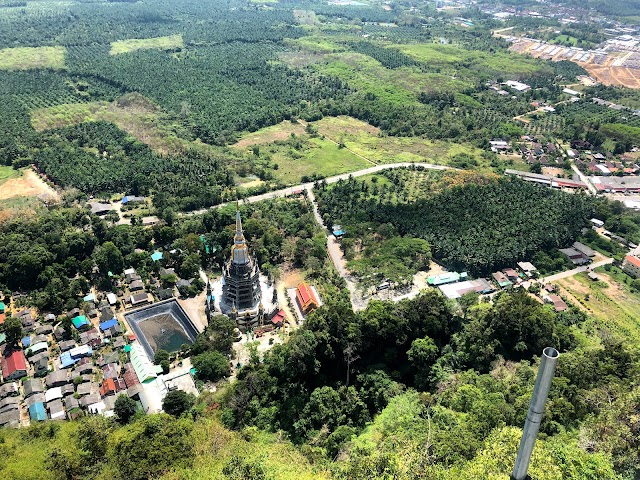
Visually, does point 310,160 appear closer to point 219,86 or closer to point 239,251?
point 219,86

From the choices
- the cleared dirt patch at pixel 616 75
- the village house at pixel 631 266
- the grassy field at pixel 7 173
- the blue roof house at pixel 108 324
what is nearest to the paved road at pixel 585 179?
the village house at pixel 631 266

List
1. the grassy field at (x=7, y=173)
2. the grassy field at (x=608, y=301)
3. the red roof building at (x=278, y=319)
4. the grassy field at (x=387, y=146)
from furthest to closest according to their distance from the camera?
the grassy field at (x=387, y=146) < the grassy field at (x=7, y=173) < the grassy field at (x=608, y=301) < the red roof building at (x=278, y=319)

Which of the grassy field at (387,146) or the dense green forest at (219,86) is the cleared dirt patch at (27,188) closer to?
the dense green forest at (219,86)

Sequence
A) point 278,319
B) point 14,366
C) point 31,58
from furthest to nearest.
A: point 31,58
point 278,319
point 14,366

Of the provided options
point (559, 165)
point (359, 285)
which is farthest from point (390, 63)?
point (359, 285)

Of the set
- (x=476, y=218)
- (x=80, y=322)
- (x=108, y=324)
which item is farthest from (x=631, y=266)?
(x=80, y=322)

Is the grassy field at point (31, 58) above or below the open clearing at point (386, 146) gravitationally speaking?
above
